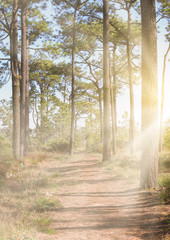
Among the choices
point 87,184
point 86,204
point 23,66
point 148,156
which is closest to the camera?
point 86,204

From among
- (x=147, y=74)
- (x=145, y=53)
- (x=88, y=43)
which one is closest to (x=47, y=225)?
(x=147, y=74)

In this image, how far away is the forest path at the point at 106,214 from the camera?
3457 mm

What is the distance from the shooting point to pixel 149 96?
6.03 m

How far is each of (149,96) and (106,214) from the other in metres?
3.72

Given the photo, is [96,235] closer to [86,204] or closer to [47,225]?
[47,225]

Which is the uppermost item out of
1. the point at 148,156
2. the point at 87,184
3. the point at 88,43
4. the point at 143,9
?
the point at 88,43

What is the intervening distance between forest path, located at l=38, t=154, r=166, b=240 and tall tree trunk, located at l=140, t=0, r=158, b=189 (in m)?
1.09

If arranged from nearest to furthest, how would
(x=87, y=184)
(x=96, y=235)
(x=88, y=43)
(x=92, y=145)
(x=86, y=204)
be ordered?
(x=96, y=235) < (x=86, y=204) < (x=87, y=184) < (x=88, y=43) < (x=92, y=145)

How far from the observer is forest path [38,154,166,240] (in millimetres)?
3457

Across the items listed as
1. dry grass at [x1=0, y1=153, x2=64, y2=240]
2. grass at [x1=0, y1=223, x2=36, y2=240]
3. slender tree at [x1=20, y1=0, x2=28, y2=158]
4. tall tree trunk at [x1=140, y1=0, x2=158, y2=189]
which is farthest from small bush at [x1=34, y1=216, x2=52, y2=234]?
slender tree at [x1=20, y1=0, x2=28, y2=158]

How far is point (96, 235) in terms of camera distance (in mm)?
3492

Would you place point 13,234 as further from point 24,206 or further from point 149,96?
point 149,96

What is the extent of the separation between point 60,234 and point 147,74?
16.7 feet

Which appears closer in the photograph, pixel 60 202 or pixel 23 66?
pixel 60 202
